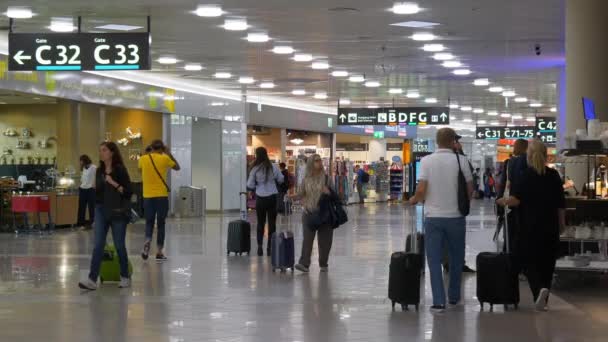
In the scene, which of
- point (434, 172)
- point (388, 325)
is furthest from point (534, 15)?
point (388, 325)

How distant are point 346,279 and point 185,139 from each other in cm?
1879

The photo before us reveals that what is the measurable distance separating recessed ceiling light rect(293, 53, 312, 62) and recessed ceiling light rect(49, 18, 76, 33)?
5.61 meters

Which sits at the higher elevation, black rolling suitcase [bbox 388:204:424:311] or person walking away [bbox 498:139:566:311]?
person walking away [bbox 498:139:566:311]

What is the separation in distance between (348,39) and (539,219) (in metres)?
10.5

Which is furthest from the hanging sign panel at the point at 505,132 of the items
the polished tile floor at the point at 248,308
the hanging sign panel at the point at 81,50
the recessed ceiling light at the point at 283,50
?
the hanging sign panel at the point at 81,50

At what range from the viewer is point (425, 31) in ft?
61.5

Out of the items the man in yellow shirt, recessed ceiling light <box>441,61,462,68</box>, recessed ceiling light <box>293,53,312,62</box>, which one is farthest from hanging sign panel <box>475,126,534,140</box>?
the man in yellow shirt

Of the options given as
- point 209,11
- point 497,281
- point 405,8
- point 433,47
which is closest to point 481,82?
point 433,47

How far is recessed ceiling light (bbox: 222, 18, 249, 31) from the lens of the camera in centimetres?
1745

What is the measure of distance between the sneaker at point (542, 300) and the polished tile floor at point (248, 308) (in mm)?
138

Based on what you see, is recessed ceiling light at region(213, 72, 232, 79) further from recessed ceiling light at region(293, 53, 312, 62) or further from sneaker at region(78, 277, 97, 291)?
sneaker at region(78, 277, 97, 291)

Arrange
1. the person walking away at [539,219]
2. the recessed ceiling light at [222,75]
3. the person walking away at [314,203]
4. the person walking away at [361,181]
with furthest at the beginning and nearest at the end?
1. the person walking away at [361,181]
2. the recessed ceiling light at [222,75]
3. the person walking away at [314,203]
4. the person walking away at [539,219]

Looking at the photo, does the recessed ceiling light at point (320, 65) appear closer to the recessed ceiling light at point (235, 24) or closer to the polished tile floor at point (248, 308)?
the recessed ceiling light at point (235, 24)

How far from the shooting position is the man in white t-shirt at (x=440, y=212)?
9.68 metres
